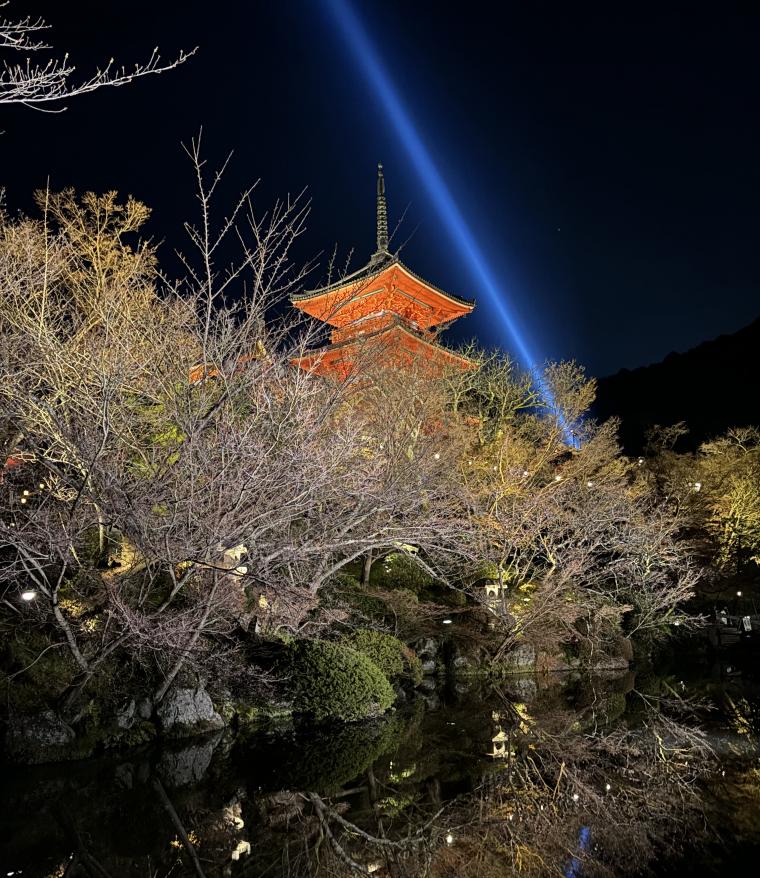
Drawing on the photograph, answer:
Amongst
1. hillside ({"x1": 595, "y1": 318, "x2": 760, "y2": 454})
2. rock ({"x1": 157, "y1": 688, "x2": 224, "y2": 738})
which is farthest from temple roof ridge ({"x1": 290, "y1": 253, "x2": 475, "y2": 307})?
hillside ({"x1": 595, "y1": 318, "x2": 760, "y2": 454})

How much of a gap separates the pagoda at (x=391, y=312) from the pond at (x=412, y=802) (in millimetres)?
12882

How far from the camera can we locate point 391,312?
2483cm

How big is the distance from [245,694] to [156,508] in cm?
344

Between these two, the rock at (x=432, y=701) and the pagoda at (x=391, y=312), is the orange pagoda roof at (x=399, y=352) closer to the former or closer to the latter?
the pagoda at (x=391, y=312)

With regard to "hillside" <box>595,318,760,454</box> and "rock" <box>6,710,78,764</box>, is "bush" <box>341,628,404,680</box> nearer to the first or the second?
"rock" <box>6,710,78,764</box>

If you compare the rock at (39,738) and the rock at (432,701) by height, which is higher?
the rock at (39,738)

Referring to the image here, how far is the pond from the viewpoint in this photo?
461 cm

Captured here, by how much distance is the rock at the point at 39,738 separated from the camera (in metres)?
7.28

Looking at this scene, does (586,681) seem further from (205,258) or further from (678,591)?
(205,258)

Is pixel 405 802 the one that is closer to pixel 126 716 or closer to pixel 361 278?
pixel 126 716

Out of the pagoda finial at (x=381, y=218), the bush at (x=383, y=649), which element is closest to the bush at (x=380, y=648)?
the bush at (x=383, y=649)

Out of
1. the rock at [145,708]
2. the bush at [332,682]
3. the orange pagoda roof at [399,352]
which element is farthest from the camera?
the orange pagoda roof at [399,352]

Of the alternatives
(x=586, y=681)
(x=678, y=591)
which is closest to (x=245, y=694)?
(x=586, y=681)

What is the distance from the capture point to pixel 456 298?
85.5 feet
